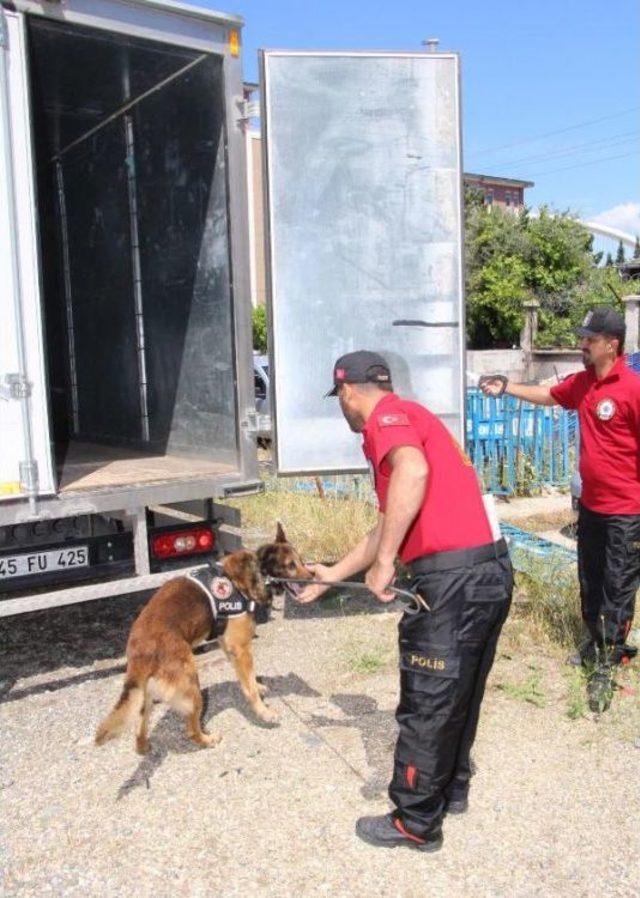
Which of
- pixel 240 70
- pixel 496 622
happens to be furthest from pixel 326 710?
pixel 240 70

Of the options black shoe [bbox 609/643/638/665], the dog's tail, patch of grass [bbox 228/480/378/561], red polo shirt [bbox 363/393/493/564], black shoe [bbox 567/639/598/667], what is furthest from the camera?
patch of grass [bbox 228/480/378/561]

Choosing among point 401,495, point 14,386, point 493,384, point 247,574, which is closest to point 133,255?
point 14,386

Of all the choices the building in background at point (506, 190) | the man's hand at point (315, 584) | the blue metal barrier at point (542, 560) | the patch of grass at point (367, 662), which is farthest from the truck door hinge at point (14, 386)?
the building in background at point (506, 190)

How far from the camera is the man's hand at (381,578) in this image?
111 inches

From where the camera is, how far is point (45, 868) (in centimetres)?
297

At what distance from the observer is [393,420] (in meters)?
2.82

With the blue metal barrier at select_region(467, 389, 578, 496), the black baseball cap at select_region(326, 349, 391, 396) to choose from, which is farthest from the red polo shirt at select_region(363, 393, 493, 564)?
the blue metal barrier at select_region(467, 389, 578, 496)

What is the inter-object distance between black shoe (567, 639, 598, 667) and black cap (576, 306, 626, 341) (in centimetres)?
162

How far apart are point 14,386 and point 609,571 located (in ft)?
9.99

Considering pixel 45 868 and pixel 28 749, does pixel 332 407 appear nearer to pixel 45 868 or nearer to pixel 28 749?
pixel 28 749

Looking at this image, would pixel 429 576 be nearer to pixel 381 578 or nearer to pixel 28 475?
pixel 381 578

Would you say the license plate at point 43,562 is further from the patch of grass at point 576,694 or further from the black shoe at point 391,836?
the patch of grass at point 576,694

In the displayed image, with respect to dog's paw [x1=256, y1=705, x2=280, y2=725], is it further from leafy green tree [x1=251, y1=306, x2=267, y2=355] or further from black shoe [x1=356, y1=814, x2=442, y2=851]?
leafy green tree [x1=251, y1=306, x2=267, y2=355]

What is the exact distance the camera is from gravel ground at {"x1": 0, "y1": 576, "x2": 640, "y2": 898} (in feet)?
9.45
